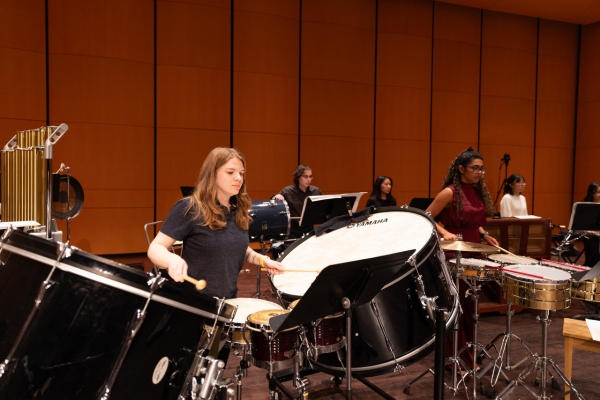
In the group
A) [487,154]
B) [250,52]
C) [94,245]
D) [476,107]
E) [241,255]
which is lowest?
[94,245]

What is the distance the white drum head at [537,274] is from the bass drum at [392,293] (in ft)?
1.44

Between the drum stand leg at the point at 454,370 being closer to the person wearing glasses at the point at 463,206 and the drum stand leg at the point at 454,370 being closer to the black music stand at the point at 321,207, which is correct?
the person wearing glasses at the point at 463,206

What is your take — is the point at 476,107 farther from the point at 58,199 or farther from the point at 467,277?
the point at 58,199

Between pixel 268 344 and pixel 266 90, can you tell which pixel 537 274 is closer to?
pixel 268 344

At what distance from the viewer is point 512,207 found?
593 centimetres

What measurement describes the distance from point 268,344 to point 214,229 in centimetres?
51

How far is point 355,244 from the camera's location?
2.30 metres

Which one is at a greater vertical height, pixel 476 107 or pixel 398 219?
pixel 476 107

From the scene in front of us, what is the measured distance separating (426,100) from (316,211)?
471 centimetres

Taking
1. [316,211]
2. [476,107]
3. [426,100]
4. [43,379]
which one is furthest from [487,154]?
[43,379]

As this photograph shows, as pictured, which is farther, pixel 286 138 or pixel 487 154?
pixel 487 154

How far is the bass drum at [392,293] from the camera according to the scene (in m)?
2.08

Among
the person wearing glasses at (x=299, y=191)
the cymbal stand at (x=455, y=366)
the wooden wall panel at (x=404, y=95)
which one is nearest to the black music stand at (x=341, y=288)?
the cymbal stand at (x=455, y=366)

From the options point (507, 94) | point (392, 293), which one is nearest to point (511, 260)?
point (392, 293)
